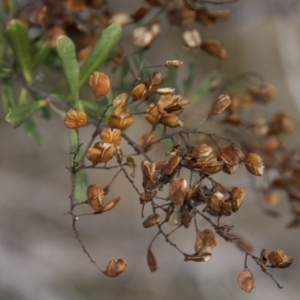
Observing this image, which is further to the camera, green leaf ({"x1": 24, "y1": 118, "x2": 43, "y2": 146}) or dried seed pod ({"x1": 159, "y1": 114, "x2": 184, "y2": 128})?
green leaf ({"x1": 24, "y1": 118, "x2": 43, "y2": 146})

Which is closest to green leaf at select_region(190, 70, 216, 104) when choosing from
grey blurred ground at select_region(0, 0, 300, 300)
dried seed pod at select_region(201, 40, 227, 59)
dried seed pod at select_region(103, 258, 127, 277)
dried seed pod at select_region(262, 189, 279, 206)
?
dried seed pod at select_region(201, 40, 227, 59)

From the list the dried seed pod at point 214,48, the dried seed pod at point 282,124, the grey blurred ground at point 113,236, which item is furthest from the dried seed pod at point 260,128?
the grey blurred ground at point 113,236

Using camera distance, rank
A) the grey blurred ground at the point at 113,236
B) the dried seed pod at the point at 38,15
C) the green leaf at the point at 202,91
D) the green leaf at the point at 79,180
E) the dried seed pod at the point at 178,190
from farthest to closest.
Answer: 1. the grey blurred ground at the point at 113,236
2. the green leaf at the point at 202,91
3. the dried seed pod at the point at 38,15
4. the green leaf at the point at 79,180
5. the dried seed pod at the point at 178,190

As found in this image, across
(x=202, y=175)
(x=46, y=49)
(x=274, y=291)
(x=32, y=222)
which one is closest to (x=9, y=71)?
(x=46, y=49)

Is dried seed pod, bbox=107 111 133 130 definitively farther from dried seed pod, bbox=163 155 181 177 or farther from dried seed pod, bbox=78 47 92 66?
dried seed pod, bbox=78 47 92 66

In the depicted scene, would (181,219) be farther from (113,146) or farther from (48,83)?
(48,83)

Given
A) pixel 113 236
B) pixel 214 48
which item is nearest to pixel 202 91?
pixel 214 48

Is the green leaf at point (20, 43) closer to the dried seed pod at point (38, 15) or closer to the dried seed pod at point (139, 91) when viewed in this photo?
the dried seed pod at point (38, 15)
